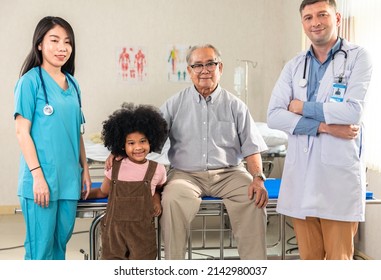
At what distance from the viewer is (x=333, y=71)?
1986mm

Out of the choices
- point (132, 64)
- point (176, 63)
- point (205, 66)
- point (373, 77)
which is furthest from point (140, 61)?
point (205, 66)

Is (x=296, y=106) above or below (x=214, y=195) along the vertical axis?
above

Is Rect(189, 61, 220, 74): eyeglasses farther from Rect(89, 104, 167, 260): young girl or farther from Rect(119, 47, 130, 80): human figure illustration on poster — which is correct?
Rect(119, 47, 130, 80): human figure illustration on poster

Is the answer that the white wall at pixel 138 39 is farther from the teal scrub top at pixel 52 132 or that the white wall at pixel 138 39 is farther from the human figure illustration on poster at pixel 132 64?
the teal scrub top at pixel 52 132

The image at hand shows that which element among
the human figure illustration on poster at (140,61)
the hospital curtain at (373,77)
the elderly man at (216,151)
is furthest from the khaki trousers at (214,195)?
the human figure illustration on poster at (140,61)

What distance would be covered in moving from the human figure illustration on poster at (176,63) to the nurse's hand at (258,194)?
3191 mm

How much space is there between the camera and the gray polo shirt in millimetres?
2564

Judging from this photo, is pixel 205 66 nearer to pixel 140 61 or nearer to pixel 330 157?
pixel 330 157

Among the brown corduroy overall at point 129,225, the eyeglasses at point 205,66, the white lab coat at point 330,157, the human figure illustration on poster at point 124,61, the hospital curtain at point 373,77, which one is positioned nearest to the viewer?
the white lab coat at point 330,157

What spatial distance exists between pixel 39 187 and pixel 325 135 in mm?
1139

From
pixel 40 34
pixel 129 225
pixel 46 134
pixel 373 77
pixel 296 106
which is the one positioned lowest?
pixel 129 225

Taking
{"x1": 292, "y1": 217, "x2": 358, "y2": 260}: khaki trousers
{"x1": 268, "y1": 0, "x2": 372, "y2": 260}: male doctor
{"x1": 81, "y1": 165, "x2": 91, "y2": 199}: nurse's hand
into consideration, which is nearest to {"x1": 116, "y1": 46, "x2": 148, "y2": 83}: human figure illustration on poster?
{"x1": 81, "y1": 165, "x2": 91, "y2": 199}: nurse's hand

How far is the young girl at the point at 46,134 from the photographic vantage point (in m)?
2.09

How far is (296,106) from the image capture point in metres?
2.04
